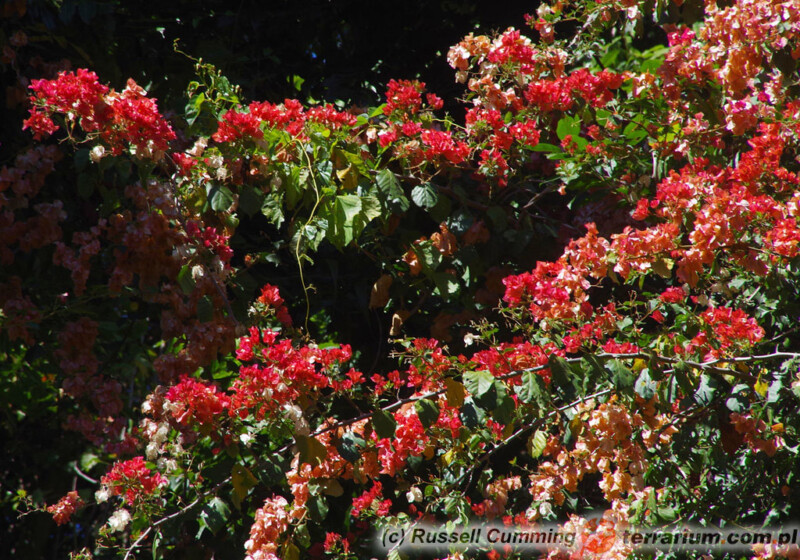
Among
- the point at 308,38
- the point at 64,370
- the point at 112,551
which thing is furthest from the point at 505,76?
the point at 112,551

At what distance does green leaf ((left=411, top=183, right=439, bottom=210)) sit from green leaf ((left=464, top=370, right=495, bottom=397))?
0.70 meters

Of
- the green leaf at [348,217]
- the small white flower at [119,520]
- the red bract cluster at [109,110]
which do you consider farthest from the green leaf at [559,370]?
the small white flower at [119,520]

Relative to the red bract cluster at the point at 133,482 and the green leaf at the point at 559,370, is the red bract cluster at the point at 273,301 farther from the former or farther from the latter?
the green leaf at the point at 559,370

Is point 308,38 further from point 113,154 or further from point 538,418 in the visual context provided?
point 538,418

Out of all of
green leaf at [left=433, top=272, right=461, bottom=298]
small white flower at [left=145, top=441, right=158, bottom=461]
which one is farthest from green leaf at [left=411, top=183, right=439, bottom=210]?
small white flower at [left=145, top=441, right=158, bottom=461]

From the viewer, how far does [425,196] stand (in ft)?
7.42

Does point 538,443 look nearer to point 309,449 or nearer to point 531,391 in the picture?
point 531,391

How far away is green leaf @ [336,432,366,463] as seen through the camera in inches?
77.6

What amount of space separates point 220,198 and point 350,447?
798 millimetres

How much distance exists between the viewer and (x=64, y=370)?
2924mm

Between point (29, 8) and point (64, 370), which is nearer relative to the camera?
point (29, 8)

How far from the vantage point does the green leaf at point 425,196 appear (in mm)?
2256

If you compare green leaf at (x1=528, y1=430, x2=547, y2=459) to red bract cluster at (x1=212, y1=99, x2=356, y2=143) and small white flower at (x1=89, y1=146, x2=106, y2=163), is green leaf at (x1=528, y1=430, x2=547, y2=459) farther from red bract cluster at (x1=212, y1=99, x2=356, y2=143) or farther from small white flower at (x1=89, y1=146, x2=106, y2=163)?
Result: small white flower at (x1=89, y1=146, x2=106, y2=163)

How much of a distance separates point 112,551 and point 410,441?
2361 mm
